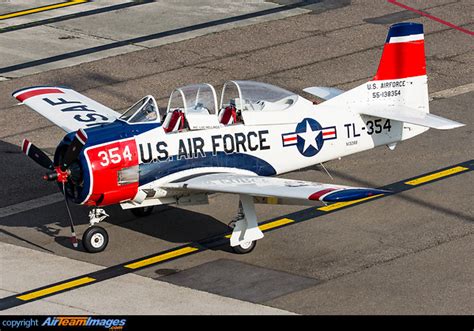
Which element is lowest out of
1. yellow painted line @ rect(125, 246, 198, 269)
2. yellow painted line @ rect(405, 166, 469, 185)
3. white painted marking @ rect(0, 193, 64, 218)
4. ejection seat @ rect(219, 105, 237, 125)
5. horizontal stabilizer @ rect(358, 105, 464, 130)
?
yellow painted line @ rect(405, 166, 469, 185)

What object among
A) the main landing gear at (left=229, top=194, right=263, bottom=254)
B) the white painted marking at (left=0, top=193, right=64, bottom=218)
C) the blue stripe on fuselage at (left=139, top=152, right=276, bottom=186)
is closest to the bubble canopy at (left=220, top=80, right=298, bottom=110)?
the blue stripe on fuselage at (left=139, top=152, right=276, bottom=186)

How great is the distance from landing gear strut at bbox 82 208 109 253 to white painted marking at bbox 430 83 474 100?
9.98 meters

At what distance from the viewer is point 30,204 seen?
2025 cm

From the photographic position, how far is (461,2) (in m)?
32.2

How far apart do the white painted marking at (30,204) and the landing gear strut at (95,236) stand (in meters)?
2.47

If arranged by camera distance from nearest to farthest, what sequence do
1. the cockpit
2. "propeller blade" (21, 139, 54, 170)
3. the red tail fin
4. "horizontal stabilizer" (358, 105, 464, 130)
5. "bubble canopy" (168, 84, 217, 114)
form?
"propeller blade" (21, 139, 54, 170) < the cockpit < "bubble canopy" (168, 84, 217, 114) < "horizontal stabilizer" (358, 105, 464, 130) < the red tail fin

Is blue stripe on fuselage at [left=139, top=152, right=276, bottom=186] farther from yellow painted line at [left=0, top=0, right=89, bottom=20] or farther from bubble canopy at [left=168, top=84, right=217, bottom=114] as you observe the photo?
yellow painted line at [left=0, top=0, right=89, bottom=20]

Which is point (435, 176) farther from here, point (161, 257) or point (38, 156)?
point (38, 156)

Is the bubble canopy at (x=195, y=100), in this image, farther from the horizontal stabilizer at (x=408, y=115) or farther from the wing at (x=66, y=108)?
the horizontal stabilizer at (x=408, y=115)

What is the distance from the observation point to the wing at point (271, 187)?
1593cm

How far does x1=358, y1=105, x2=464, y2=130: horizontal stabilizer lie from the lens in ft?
62.7

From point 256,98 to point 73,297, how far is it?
15.9 ft

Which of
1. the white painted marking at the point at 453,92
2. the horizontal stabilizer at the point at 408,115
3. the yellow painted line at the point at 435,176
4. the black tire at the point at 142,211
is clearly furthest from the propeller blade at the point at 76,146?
the white painted marking at the point at 453,92
